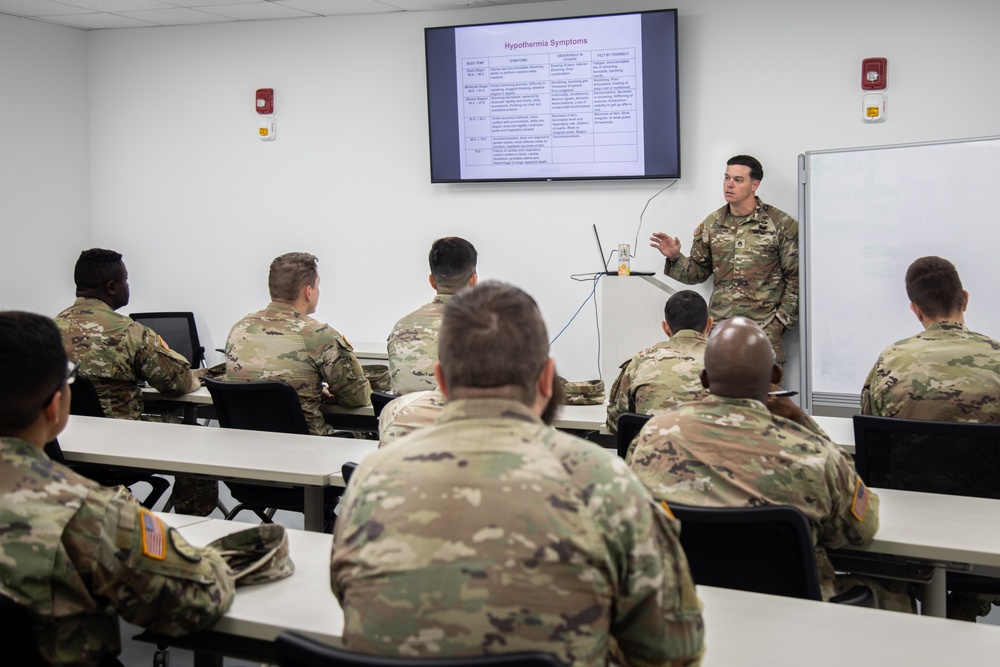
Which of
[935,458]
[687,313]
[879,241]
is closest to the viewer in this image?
[935,458]

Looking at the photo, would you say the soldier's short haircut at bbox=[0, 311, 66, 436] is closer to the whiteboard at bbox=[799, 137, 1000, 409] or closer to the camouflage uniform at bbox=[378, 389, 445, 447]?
the camouflage uniform at bbox=[378, 389, 445, 447]

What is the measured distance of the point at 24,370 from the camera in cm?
165

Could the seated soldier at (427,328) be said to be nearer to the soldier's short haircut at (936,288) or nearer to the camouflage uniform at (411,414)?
the camouflage uniform at (411,414)

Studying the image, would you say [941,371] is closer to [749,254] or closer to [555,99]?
[749,254]

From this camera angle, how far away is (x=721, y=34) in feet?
19.7

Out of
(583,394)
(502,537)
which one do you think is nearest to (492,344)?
(502,537)

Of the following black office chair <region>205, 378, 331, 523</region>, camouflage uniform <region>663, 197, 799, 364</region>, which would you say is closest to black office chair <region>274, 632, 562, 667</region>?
black office chair <region>205, 378, 331, 523</region>

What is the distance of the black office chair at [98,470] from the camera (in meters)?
3.77

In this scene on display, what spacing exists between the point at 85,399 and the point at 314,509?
4.51 ft

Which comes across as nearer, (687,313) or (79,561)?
(79,561)

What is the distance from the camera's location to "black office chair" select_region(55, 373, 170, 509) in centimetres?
377

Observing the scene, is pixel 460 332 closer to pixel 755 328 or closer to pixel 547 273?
pixel 755 328

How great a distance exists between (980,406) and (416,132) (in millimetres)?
4706

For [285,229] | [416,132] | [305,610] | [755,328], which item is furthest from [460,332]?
[285,229]
